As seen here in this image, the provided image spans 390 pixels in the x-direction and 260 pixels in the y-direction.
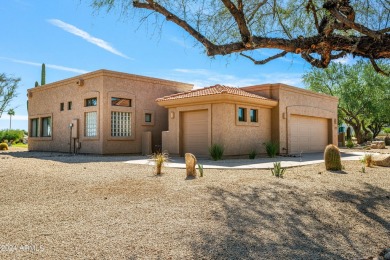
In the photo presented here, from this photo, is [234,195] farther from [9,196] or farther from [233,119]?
[233,119]

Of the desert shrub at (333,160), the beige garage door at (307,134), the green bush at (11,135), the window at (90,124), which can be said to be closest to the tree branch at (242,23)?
the desert shrub at (333,160)

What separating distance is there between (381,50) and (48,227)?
7.84 meters

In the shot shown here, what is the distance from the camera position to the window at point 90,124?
2111cm

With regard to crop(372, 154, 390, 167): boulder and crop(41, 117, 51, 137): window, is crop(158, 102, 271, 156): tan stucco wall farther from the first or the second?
crop(41, 117, 51, 137): window

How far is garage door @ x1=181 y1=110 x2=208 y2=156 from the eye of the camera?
713 inches

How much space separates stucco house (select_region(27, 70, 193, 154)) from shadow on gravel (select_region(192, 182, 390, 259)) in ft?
44.9

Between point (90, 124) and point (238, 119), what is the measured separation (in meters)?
9.67

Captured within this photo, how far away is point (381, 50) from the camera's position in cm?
773

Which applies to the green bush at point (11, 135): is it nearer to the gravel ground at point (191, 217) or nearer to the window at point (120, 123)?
the window at point (120, 123)

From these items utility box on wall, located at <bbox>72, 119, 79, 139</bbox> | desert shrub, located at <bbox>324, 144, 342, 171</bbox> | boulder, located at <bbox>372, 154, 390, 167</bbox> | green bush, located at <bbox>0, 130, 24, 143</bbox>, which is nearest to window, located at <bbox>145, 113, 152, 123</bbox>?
utility box on wall, located at <bbox>72, 119, 79, 139</bbox>

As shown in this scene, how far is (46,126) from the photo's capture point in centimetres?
2705

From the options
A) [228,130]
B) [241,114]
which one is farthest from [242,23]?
[241,114]

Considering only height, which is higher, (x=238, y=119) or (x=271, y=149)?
(x=238, y=119)

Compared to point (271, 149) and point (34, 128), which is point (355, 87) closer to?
point (271, 149)
